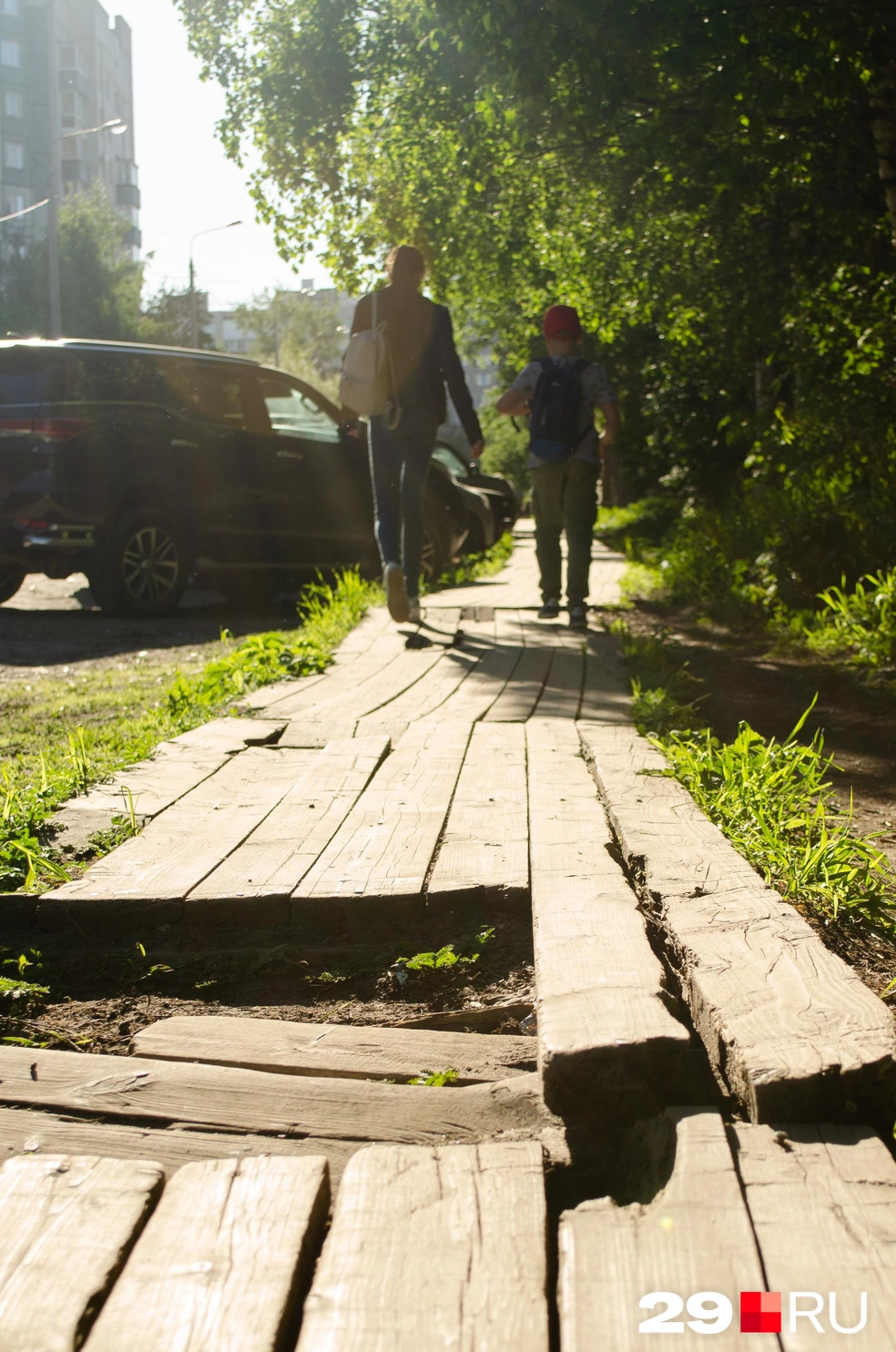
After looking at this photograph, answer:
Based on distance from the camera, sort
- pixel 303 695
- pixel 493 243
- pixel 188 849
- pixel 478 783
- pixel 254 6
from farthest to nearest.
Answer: pixel 254 6 → pixel 493 243 → pixel 303 695 → pixel 478 783 → pixel 188 849

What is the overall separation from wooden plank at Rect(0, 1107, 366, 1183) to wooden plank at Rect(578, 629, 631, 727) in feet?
9.58

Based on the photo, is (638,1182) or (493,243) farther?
(493,243)

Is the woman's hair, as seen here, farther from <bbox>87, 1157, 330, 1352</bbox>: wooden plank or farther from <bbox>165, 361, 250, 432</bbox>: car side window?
<bbox>87, 1157, 330, 1352</bbox>: wooden plank

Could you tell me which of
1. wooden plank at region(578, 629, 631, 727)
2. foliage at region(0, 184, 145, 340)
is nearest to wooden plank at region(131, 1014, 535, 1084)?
wooden plank at region(578, 629, 631, 727)

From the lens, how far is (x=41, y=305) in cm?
5262

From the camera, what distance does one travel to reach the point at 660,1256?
1428 millimetres

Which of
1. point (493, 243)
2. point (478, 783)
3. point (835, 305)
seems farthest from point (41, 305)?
point (478, 783)

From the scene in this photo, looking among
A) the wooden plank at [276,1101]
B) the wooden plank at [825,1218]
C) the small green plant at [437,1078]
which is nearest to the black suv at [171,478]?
the wooden plank at [276,1101]

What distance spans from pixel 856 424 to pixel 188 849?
6.82 metres

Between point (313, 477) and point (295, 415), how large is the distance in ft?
2.02

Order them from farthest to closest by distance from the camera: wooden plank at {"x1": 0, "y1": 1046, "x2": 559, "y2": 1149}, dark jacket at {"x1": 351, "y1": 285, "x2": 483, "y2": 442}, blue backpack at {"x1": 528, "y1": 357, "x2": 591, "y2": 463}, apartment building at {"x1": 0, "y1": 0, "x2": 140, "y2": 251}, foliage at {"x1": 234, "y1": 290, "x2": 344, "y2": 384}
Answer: foliage at {"x1": 234, "y1": 290, "x2": 344, "y2": 384} → apartment building at {"x1": 0, "y1": 0, "x2": 140, "y2": 251} → blue backpack at {"x1": 528, "y1": 357, "x2": 591, "y2": 463} → dark jacket at {"x1": 351, "y1": 285, "x2": 483, "y2": 442} → wooden plank at {"x1": 0, "y1": 1046, "x2": 559, "y2": 1149}

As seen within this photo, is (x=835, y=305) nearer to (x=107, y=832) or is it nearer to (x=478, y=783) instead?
(x=478, y=783)

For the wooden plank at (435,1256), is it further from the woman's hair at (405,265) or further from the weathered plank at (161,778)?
the woman's hair at (405,265)

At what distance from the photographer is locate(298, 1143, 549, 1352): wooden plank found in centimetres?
133
